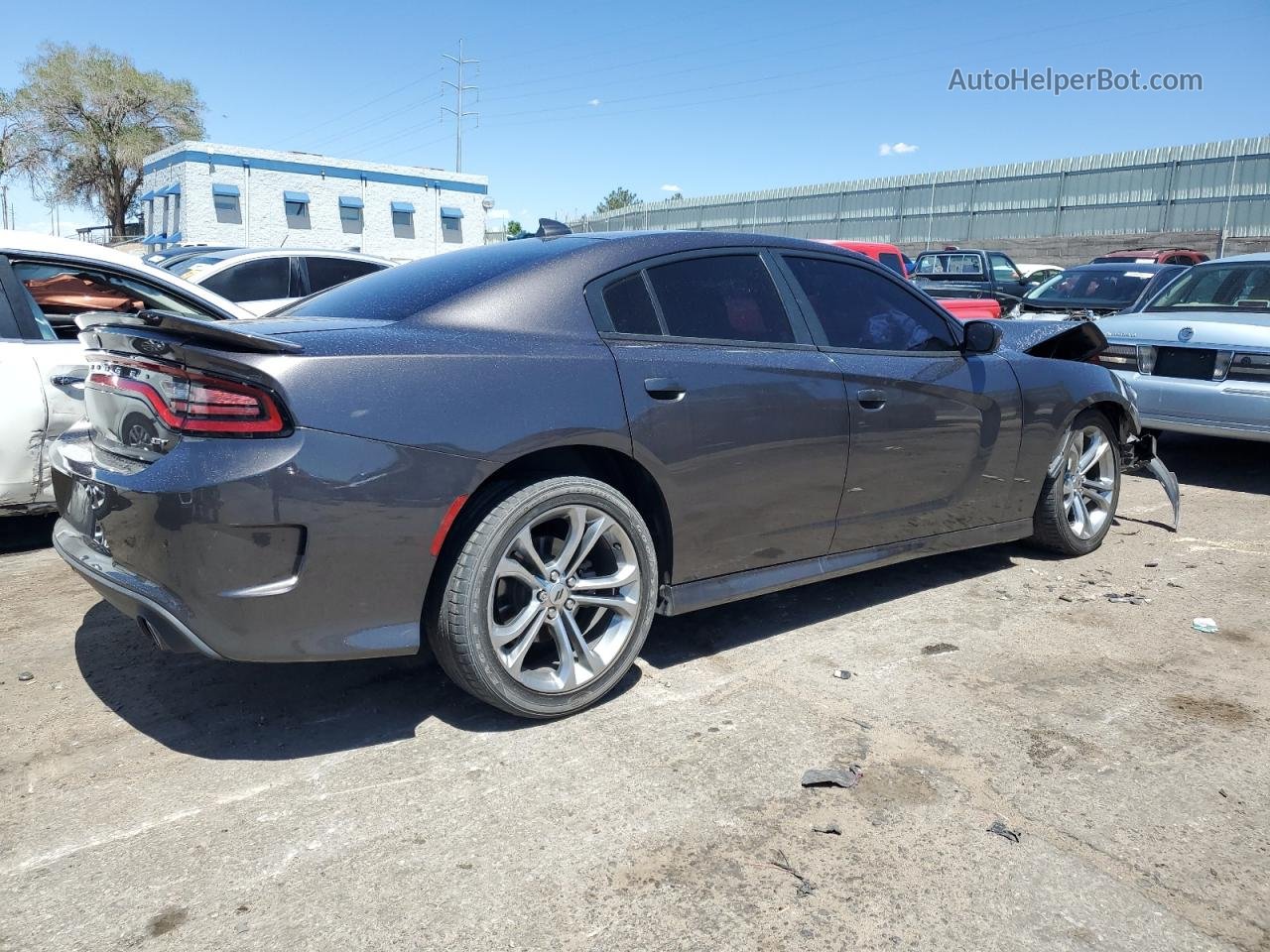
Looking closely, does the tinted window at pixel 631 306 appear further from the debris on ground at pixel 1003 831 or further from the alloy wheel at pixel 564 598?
the debris on ground at pixel 1003 831

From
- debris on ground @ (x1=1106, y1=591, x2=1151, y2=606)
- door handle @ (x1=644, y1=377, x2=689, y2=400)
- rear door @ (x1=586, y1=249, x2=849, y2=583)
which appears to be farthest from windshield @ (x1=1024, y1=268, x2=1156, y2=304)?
door handle @ (x1=644, y1=377, x2=689, y2=400)

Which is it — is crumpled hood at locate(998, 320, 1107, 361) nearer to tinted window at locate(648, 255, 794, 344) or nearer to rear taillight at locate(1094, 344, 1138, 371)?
tinted window at locate(648, 255, 794, 344)

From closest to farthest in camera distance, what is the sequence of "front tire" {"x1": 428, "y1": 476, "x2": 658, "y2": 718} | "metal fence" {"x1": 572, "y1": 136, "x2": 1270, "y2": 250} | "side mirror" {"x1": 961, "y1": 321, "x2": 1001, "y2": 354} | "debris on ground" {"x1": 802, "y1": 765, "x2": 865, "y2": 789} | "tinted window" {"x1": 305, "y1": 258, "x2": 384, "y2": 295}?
"debris on ground" {"x1": 802, "y1": 765, "x2": 865, "y2": 789}
"front tire" {"x1": 428, "y1": 476, "x2": 658, "y2": 718}
"side mirror" {"x1": 961, "y1": 321, "x2": 1001, "y2": 354}
"tinted window" {"x1": 305, "y1": 258, "x2": 384, "y2": 295}
"metal fence" {"x1": 572, "y1": 136, "x2": 1270, "y2": 250}

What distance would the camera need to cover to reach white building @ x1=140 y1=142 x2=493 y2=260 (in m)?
37.1

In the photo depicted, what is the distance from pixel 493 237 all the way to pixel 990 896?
1865 inches

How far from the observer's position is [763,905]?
237cm

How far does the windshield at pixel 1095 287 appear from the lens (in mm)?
10898

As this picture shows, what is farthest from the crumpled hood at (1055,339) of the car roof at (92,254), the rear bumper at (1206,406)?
the car roof at (92,254)

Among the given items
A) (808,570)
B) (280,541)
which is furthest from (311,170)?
(280,541)

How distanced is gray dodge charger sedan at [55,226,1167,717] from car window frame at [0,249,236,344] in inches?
76.9

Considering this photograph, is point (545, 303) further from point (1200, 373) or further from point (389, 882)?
point (1200, 373)

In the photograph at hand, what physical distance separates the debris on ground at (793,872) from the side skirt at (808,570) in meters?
1.11

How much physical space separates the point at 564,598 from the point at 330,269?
316 inches

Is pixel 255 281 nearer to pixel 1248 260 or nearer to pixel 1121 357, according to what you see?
pixel 1121 357
